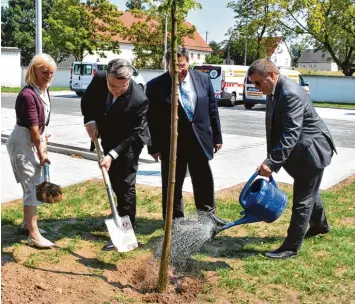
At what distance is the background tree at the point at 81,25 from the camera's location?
37906mm

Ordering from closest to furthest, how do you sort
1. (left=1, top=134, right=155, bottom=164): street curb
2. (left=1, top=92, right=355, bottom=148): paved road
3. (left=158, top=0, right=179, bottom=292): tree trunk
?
(left=158, top=0, right=179, bottom=292): tree trunk < (left=1, top=134, right=155, bottom=164): street curb < (left=1, top=92, right=355, bottom=148): paved road

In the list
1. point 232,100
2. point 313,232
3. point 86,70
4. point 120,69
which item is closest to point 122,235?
point 120,69

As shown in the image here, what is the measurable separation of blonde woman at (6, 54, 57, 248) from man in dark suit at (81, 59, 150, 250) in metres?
0.44

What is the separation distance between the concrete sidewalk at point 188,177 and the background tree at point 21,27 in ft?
144

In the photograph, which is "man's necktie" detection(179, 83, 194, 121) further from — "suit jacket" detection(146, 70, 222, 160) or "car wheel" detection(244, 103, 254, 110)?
"car wheel" detection(244, 103, 254, 110)

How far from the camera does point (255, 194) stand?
4.07 m

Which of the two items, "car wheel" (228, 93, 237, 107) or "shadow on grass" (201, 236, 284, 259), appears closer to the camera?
"shadow on grass" (201, 236, 284, 259)

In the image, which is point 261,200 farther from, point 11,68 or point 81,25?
point 81,25

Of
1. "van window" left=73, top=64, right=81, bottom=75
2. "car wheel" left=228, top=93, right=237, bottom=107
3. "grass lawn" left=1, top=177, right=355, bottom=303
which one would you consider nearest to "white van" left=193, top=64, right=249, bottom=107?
"car wheel" left=228, top=93, right=237, bottom=107

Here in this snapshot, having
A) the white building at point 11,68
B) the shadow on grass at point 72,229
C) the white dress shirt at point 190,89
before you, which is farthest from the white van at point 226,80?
the white dress shirt at point 190,89

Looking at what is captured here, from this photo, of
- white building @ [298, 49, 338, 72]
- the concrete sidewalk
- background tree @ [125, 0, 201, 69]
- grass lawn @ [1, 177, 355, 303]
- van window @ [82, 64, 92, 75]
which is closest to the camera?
grass lawn @ [1, 177, 355, 303]

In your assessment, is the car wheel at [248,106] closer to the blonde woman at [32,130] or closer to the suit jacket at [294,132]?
the suit jacket at [294,132]

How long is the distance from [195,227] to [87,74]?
22.6m

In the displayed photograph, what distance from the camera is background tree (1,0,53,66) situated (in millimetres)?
53625
